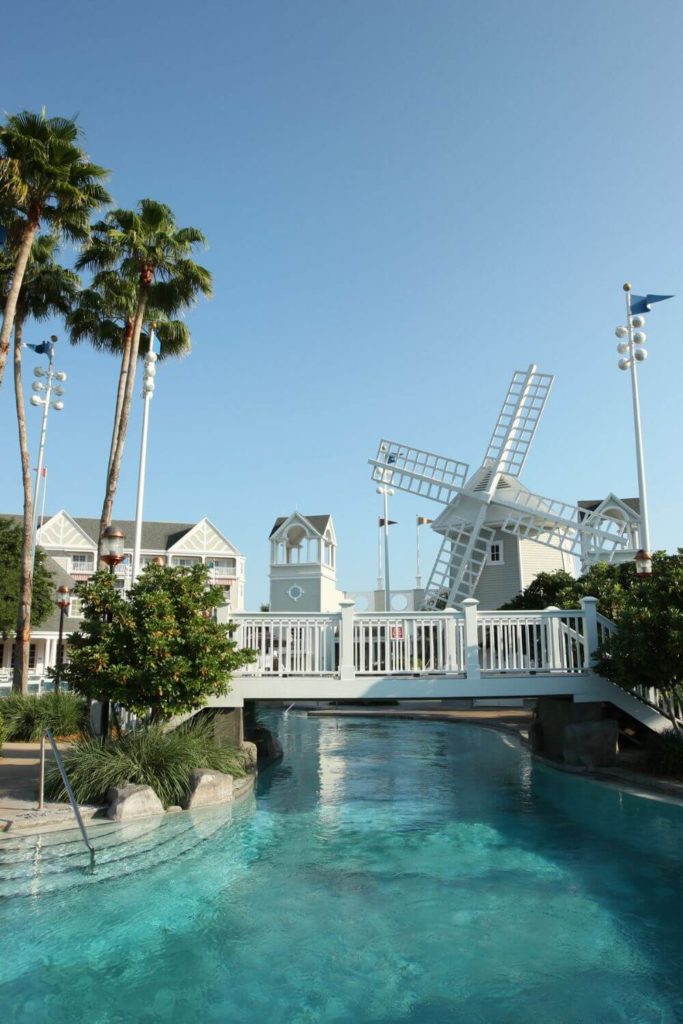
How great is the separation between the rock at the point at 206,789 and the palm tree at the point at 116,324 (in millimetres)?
11447

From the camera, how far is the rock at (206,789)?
33.1 ft

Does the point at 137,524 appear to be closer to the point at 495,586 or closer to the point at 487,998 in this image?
the point at 487,998

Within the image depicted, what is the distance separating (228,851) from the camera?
8680 millimetres

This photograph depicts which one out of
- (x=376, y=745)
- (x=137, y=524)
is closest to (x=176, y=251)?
(x=137, y=524)

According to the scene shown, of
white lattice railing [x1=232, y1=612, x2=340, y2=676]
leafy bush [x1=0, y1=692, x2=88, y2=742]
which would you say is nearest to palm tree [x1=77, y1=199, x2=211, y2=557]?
leafy bush [x1=0, y1=692, x2=88, y2=742]

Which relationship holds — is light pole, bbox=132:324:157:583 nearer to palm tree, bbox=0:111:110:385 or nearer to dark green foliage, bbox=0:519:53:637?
palm tree, bbox=0:111:110:385

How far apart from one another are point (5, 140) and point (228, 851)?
1555 cm

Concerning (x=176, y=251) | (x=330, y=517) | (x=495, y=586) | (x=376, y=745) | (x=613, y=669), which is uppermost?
(x=176, y=251)

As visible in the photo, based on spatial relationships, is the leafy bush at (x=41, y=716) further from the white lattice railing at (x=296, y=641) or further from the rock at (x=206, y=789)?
the rock at (x=206, y=789)

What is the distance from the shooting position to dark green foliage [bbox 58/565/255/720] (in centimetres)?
1056

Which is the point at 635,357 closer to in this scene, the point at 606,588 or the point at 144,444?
the point at 606,588

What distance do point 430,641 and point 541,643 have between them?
200cm

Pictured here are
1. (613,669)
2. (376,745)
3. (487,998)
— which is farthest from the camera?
(376,745)

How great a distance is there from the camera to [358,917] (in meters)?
6.61
